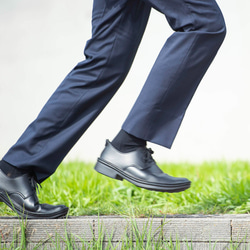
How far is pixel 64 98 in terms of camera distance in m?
1.82

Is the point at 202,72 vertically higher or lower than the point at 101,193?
higher

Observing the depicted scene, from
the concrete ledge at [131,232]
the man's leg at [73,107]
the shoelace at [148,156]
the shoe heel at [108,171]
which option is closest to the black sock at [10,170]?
the man's leg at [73,107]

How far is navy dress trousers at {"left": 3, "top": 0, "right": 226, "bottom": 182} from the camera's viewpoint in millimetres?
1678

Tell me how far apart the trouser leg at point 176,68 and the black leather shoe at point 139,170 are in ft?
0.37

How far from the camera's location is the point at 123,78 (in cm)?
191

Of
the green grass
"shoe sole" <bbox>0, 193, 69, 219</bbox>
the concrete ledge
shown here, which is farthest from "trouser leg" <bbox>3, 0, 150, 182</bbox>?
the green grass

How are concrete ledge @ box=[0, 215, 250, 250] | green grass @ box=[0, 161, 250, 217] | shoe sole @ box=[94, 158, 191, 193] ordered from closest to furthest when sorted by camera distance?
concrete ledge @ box=[0, 215, 250, 250] → shoe sole @ box=[94, 158, 191, 193] → green grass @ box=[0, 161, 250, 217]

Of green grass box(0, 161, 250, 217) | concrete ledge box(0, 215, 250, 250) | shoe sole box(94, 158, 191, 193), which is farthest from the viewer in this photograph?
green grass box(0, 161, 250, 217)

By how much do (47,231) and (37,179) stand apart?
0.28m

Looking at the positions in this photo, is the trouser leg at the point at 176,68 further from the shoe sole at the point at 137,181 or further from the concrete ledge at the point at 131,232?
the concrete ledge at the point at 131,232

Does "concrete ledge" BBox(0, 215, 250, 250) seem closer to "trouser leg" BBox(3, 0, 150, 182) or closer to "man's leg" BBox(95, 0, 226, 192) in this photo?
"man's leg" BBox(95, 0, 226, 192)

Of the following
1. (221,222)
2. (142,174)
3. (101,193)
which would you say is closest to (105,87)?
(142,174)

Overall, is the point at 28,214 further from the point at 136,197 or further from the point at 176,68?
the point at 136,197

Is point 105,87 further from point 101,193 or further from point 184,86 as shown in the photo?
point 101,193
